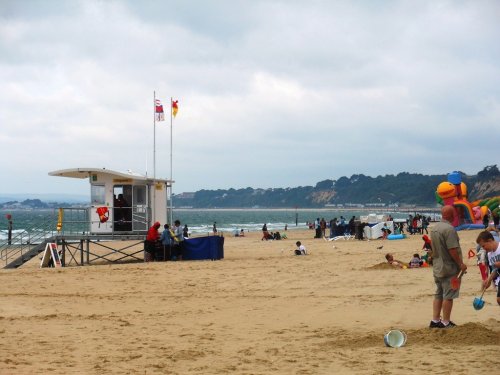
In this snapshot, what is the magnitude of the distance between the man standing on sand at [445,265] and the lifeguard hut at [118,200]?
601 inches

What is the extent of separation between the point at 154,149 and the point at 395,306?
14996mm

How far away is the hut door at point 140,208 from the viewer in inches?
906

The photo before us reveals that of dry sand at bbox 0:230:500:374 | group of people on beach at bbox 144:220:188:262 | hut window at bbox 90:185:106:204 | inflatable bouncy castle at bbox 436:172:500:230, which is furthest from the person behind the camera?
inflatable bouncy castle at bbox 436:172:500:230

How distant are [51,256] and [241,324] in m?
13.6

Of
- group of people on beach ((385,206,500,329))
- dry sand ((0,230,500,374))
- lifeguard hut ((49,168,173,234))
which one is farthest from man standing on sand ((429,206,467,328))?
lifeguard hut ((49,168,173,234))

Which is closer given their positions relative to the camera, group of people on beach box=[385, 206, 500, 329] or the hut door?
group of people on beach box=[385, 206, 500, 329]

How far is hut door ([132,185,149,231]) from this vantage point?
23.0 metres

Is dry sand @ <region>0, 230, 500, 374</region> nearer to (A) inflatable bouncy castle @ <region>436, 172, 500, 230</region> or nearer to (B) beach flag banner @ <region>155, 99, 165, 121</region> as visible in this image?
(B) beach flag banner @ <region>155, 99, 165, 121</region>

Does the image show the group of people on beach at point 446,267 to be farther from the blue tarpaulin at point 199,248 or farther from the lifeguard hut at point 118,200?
the lifeguard hut at point 118,200

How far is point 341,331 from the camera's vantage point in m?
8.98

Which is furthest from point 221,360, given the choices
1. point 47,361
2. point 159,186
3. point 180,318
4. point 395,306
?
point 159,186

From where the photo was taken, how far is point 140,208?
23.1 metres

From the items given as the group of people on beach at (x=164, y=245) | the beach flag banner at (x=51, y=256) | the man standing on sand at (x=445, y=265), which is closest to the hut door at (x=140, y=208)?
the group of people on beach at (x=164, y=245)

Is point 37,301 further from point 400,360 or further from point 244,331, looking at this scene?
point 400,360
